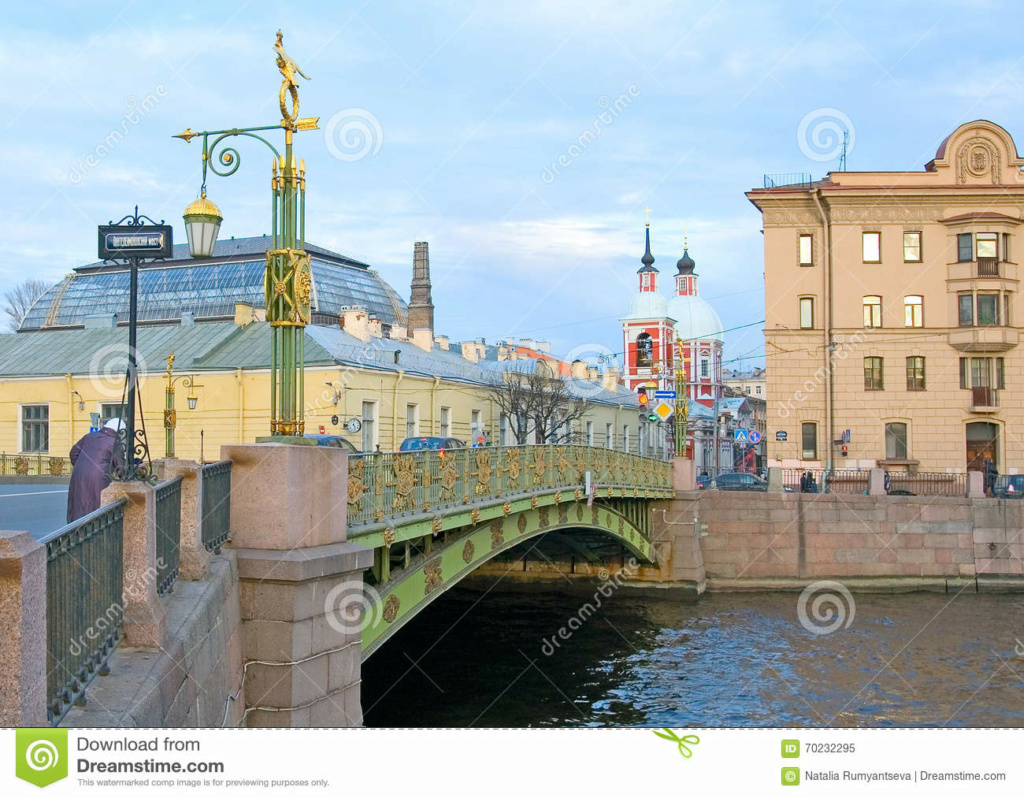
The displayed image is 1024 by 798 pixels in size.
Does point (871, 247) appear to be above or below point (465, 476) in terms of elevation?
above

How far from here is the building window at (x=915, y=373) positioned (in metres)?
34.6

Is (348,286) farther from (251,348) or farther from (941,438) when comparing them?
(941,438)

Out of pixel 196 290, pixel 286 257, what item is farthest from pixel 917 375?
pixel 196 290

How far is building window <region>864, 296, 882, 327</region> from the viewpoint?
113 feet

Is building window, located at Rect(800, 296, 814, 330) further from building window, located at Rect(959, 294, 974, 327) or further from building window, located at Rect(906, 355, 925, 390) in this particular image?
building window, located at Rect(959, 294, 974, 327)

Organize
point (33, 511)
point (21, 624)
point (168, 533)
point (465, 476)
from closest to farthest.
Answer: point (21, 624), point (168, 533), point (33, 511), point (465, 476)

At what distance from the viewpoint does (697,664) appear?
60.6ft

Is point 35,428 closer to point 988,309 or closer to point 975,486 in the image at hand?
point 975,486

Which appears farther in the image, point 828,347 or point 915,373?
point 915,373

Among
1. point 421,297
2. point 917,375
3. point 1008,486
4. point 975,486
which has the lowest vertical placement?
point 1008,486

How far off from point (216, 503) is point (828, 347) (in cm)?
3047

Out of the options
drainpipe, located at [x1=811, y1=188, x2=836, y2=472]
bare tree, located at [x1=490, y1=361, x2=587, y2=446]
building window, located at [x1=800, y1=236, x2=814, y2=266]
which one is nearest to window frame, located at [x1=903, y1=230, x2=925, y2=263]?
drainpipe, located at [x1=811, y1=188, x2=836, y2=472]

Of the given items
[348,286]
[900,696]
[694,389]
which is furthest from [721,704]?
[694,389]
